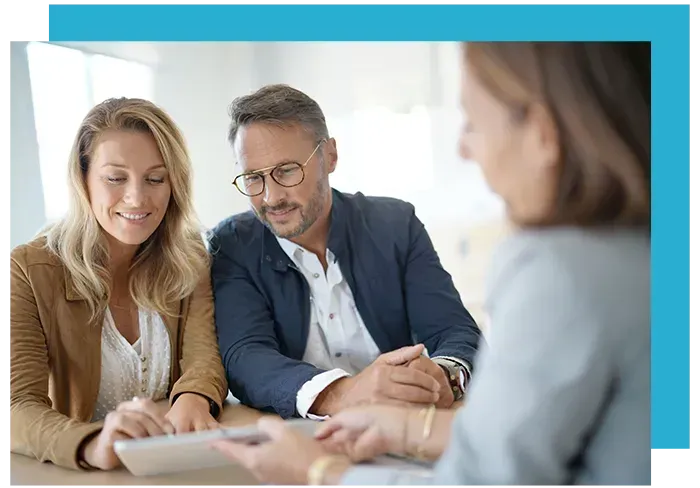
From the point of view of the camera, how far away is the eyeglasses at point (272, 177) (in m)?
2.13

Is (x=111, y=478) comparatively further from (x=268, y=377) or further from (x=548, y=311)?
(x=548, y=311)

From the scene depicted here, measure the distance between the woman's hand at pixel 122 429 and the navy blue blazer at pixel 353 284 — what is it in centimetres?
22

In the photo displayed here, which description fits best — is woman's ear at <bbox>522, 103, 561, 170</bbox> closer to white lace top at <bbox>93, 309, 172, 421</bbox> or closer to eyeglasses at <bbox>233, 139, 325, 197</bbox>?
eyeglasses at <bbox>233, 139, 325, 197</bbox>

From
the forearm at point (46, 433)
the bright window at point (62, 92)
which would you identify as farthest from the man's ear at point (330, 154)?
the forearm at point (46, 433)

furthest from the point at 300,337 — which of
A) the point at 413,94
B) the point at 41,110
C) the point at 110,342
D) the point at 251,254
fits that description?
the point at 41,110

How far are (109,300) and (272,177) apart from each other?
1.62 ft

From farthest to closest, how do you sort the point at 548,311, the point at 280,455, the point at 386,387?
the point at 386,387, the point at 280,455, the point at 548,311

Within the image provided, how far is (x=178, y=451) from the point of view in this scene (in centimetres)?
201

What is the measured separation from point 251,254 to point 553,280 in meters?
0.82

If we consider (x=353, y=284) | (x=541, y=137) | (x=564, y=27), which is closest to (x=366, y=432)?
(x=353, y=284)

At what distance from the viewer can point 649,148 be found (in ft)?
6.81

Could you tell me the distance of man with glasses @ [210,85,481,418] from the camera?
7.06ft

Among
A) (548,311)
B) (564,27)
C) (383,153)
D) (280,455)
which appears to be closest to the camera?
(548,311)

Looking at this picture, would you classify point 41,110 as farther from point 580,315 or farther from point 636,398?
point 636,398
